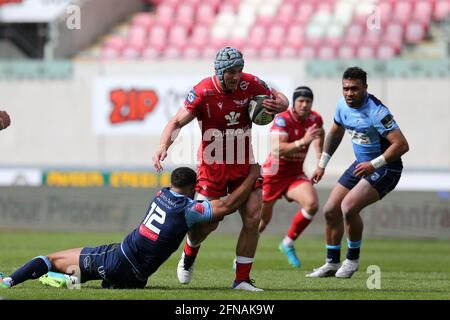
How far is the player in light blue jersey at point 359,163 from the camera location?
12.1 m

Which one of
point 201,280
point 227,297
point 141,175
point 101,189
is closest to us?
point 227,297

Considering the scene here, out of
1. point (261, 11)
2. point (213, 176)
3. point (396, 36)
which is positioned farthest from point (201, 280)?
point (261, 11)

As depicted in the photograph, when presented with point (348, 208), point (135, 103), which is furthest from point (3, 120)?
point (135, 103)

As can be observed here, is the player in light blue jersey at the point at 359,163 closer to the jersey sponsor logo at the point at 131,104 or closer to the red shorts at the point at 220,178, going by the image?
the red shorts at the point at 220,178

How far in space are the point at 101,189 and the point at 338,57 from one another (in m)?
7.30

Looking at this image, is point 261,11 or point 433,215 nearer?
point 433,215

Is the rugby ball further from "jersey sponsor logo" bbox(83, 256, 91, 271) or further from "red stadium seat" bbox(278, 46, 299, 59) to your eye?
"red stadium seat" bbox(278, 46, 299, 59)

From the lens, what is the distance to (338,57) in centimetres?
2666

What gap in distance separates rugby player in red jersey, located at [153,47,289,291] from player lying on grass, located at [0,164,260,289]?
53cm

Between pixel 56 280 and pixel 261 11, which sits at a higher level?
pixel 261 11

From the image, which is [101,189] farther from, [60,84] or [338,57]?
[338,57]

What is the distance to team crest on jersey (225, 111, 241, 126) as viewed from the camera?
424 inches

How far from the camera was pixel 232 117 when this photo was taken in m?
10.8

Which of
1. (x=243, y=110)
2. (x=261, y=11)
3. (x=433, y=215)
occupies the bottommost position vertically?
(x=433, y=215)
